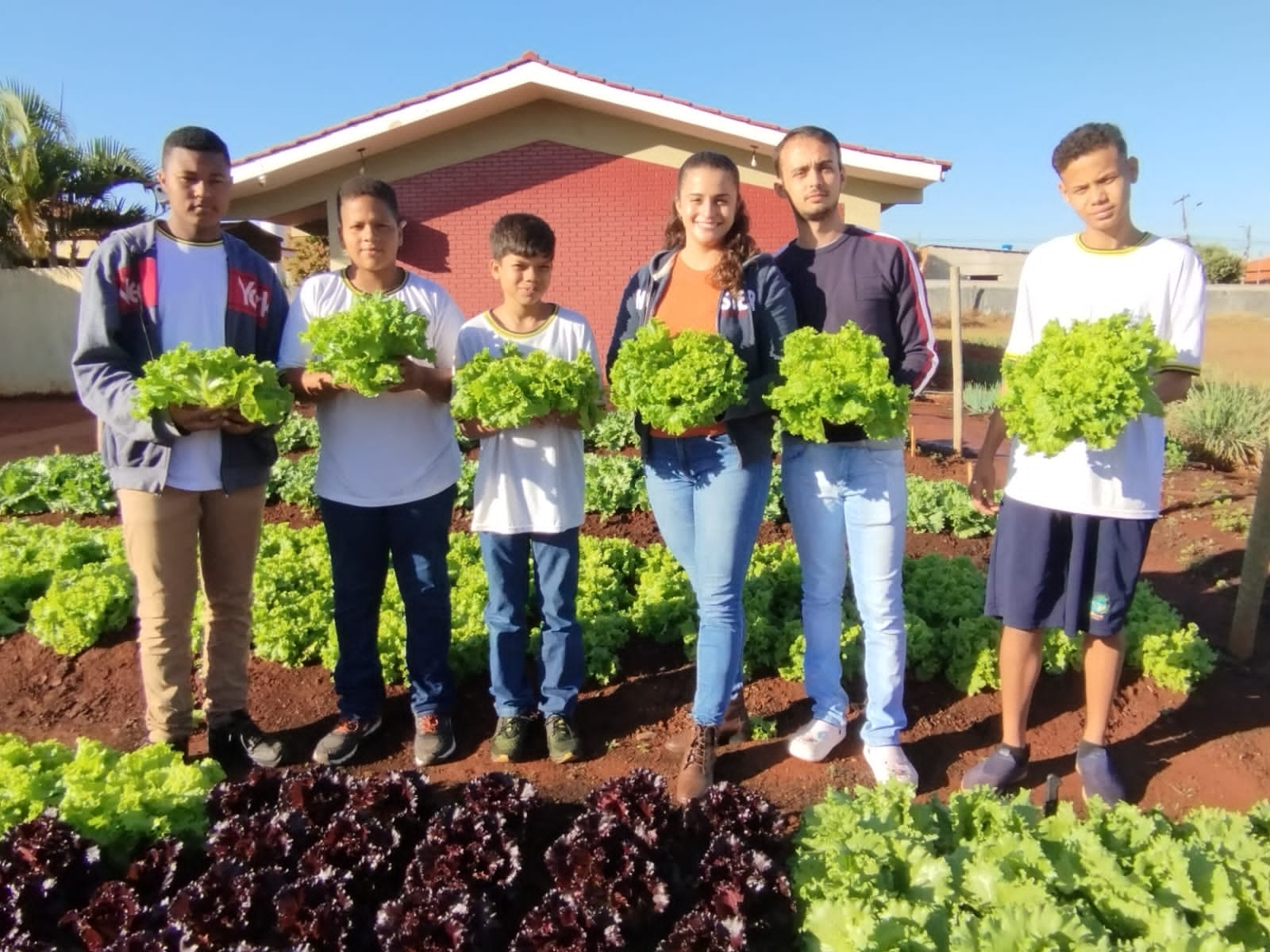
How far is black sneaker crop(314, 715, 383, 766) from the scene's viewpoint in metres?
4.14

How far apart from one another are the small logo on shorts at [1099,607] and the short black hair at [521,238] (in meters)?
2.68

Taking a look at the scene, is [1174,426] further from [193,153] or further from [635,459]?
[193,153]

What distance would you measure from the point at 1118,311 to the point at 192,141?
3787 millimetres

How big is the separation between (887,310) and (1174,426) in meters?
Answer: 8.97

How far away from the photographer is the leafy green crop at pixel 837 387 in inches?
130

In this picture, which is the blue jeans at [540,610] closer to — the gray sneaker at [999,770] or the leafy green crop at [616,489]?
the gray sneaker at [999,770]

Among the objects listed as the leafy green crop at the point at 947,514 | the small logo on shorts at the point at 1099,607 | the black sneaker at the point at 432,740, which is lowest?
the black sneaker at the point at 432,740

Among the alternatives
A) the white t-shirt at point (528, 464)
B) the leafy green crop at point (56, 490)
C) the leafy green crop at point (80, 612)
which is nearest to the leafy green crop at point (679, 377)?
the white t-shirt at point (528, 464)

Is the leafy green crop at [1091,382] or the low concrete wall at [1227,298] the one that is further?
the low concrete wall at [1227,298]

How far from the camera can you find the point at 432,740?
163 inches

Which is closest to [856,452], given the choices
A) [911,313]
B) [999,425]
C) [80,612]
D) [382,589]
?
[911,313]

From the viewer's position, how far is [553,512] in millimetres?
3771

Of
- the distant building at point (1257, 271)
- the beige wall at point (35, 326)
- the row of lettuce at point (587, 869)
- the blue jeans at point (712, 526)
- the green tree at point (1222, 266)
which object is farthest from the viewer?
the distant building at point (1257, 271)

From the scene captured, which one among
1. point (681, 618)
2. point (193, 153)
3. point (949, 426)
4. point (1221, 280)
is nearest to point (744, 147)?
point (949, 426)
